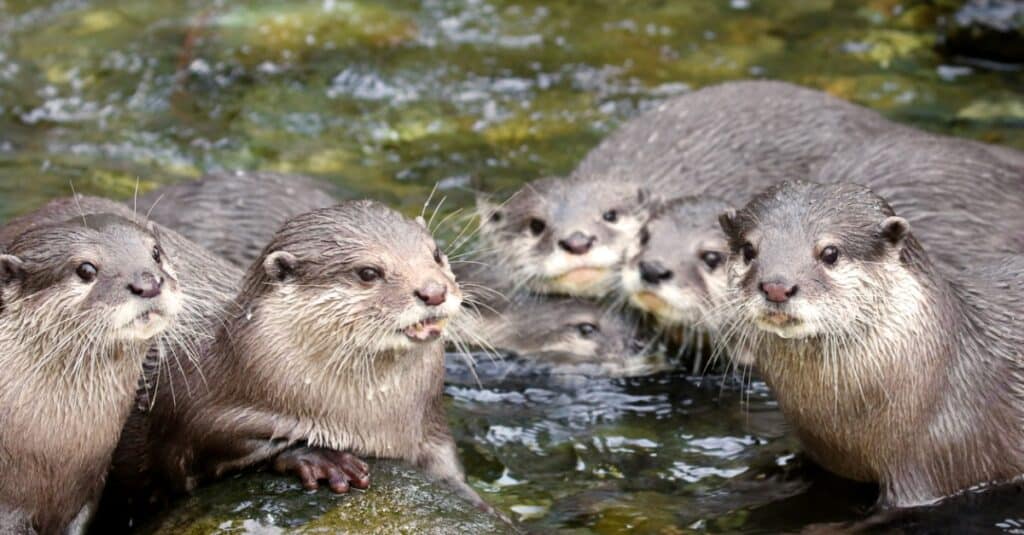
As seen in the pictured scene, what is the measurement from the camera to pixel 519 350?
16.5 ft

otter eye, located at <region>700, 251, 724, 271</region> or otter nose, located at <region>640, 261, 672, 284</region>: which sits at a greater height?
otter eye, located at <region>700, 251, 724, 271</region>

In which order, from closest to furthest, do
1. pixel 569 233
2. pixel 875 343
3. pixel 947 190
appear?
pixel 875 343, pixel 947 190, pixel 569 233

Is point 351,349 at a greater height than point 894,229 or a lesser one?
lesser

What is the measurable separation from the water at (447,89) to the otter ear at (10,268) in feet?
5.07

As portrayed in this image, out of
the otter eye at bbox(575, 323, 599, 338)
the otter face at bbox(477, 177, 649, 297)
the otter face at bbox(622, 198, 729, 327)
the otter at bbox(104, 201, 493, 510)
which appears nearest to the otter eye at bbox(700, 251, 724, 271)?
the otter face at bbox(622, 198, 729, 327)

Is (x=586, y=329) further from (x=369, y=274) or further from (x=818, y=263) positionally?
(x=369, y=274)

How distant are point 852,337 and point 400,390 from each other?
104 cm

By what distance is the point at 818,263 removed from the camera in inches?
140

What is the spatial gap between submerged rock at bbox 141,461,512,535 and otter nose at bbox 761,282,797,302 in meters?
0.79

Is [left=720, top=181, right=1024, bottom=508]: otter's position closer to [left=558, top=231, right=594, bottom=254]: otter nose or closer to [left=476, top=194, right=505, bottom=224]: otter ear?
[left=558, top=231, right=594, bottom=254]: otter nose

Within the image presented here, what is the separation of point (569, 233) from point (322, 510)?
173 centimetres

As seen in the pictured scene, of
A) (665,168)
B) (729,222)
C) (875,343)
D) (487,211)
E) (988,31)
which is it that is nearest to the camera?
(875,343)

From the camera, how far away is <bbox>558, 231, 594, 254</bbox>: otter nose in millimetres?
4902

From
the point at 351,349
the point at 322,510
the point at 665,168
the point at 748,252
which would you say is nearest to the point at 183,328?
the point at 351,349
